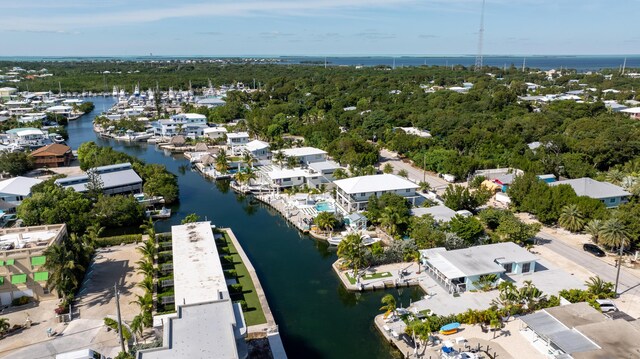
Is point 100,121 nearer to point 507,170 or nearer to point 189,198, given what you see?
point 189,198

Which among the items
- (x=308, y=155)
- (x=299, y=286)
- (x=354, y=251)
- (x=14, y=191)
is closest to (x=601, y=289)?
(x=354, y=251)

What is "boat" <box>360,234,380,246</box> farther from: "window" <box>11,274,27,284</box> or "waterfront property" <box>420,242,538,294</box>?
"window" <box>11,274,27,284</box>

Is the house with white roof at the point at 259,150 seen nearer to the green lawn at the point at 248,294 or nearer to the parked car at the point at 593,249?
the green lawn at the point at 248,294

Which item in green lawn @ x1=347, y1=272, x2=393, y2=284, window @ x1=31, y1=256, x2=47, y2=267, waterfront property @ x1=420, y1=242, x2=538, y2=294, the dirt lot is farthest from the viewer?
green lawn @ x1=347, y1=272, x2=393, y2=284

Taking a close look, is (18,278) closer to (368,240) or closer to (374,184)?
(368,240)

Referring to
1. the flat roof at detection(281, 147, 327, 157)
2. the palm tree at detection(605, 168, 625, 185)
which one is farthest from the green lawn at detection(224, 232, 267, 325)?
the palm tree at detection(605, 168, 625, 185)
